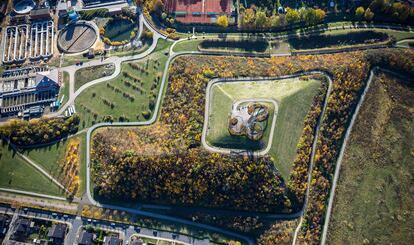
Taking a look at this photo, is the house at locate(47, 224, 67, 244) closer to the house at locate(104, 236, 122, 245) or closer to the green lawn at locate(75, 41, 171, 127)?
the house at locate(104, 236, 122, 245)

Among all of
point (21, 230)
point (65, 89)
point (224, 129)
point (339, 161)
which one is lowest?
point (21, 230)

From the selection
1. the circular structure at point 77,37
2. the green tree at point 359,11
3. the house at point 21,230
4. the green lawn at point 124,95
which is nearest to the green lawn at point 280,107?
the green lawn at point 124,95

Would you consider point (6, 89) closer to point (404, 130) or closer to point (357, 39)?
point (357, 39)

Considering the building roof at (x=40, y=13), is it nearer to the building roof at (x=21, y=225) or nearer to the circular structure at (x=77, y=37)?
the circular structure at (x=77, y=37)

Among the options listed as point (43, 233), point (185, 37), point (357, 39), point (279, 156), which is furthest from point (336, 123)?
point (43, 233)

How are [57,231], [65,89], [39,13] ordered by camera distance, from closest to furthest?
[57,231] → [65,89] → [39,13]

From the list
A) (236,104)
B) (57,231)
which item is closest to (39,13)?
(57,231)

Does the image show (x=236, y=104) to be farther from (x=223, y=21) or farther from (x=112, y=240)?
(x=112, y=240)
